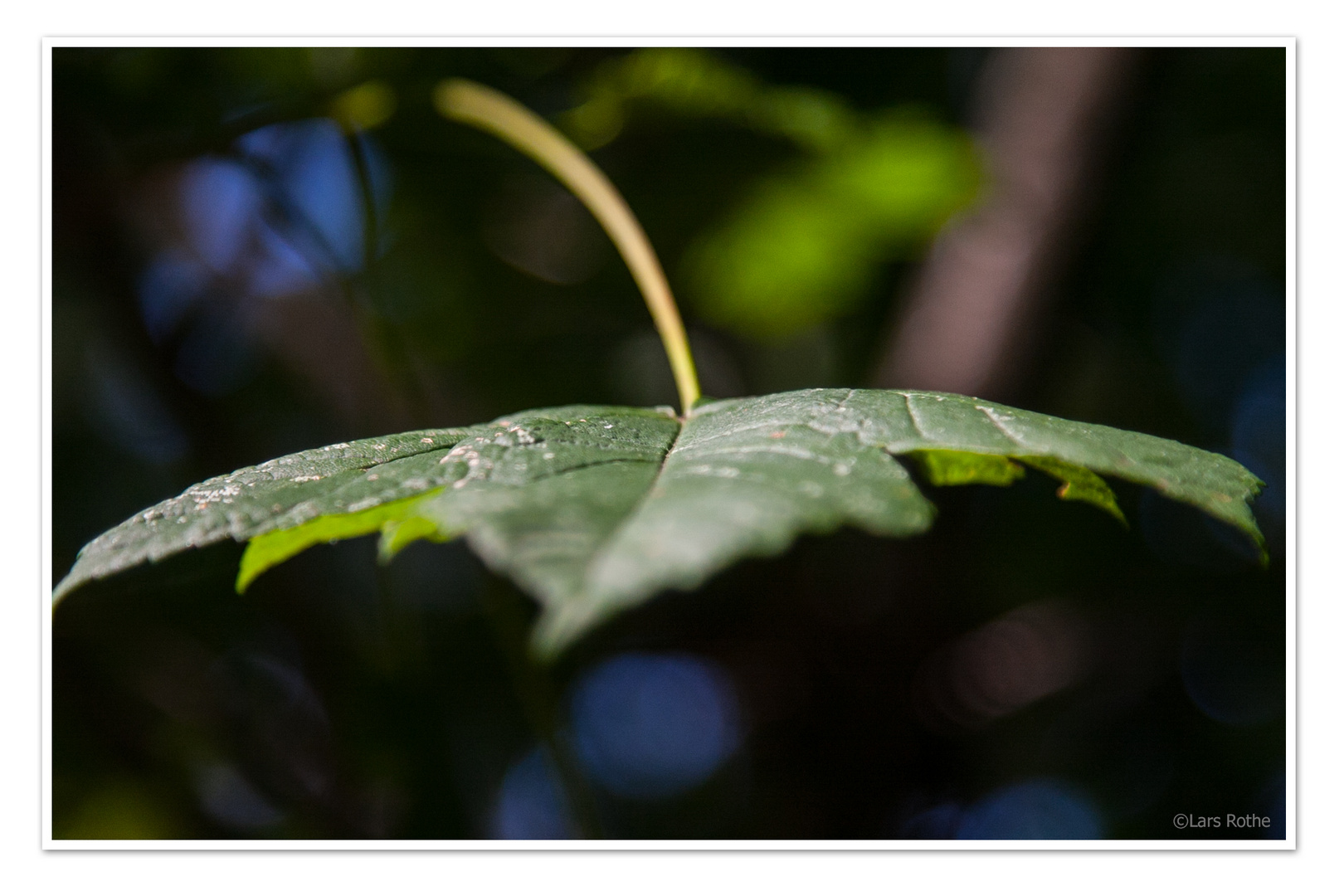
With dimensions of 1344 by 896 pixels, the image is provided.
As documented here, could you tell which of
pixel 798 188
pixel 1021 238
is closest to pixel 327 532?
pixel 1021 238

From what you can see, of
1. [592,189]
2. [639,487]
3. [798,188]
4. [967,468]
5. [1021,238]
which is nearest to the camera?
[639,487]

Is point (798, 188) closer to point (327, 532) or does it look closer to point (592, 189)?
point (592, 189)

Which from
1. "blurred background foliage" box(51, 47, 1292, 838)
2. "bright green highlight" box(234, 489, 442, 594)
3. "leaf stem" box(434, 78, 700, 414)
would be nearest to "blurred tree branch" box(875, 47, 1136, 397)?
"blurred background foliage" box(51, 47, 1292, 838)

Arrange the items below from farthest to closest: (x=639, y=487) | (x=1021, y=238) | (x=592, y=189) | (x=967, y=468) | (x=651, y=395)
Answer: (x=651, y=395) < (x=1021, y=238) < (x=592, y=189) < (x=967, y=468) < (x=639, y=487)

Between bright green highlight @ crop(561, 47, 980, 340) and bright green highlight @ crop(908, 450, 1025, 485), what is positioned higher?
bright green highlight @ crop(561, 47, 980, 340)

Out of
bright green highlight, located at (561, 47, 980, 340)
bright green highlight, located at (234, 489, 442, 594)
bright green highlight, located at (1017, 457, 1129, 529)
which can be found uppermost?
bright green highlight, located at (561, 47, 980, 340)

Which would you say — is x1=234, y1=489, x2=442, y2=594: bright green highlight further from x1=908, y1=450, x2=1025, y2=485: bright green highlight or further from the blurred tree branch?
the blurred tree branch
